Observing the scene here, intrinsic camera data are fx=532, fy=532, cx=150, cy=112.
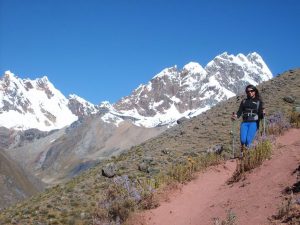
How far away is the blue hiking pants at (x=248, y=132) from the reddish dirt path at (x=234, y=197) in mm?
782

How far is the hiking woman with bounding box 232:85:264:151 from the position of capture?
587 inches

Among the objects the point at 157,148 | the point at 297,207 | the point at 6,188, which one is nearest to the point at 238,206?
the point at 297,207

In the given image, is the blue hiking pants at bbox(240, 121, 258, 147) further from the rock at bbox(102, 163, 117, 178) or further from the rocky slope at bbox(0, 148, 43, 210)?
the rocky slope at bbox(0, 148, 43, 210)

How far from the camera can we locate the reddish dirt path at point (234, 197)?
416 inches

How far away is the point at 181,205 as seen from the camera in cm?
1255

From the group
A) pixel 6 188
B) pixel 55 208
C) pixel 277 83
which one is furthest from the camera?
pixel 6 188

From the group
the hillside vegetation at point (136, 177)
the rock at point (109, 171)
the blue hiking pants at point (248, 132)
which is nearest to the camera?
the hillside vegetation at point (136, 177)

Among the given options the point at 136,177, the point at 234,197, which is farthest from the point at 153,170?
the point at 234,197

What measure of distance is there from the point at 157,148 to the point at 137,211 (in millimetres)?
10071

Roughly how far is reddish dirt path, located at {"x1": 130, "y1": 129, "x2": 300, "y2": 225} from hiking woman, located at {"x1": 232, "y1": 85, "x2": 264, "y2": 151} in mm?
852

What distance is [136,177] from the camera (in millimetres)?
17500

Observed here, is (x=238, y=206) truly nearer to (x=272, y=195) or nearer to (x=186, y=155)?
(x=272, y=195)

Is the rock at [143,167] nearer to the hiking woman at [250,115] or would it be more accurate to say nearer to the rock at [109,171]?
the rock at [109,171]

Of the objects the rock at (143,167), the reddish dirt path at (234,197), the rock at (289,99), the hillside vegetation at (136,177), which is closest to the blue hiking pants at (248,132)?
the reddish dirt path at (234,197)
